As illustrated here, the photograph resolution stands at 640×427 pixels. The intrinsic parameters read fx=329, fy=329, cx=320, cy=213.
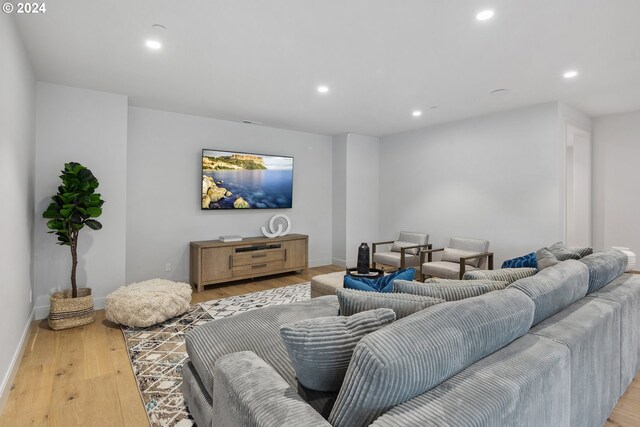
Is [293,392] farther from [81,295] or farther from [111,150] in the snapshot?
[111,150]

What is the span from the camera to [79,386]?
7.38 ft

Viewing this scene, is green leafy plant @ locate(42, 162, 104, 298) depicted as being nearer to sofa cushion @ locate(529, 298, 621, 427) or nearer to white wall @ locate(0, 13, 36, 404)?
white wall @ locate(0, 13, 36, 404)

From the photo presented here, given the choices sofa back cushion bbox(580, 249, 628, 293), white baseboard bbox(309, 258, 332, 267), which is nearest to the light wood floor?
sofa back cushion bbox(580, 249, 628, 293)

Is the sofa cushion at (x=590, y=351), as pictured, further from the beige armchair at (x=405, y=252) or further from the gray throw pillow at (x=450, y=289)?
the beige armchair at (x=405, y=252)

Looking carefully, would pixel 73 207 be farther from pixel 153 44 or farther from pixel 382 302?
pixel 382 302

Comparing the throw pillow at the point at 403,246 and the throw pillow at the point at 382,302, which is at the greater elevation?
the throw pillow at the point at 382,302

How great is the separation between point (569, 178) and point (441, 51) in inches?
163

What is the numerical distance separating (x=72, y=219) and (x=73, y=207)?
0.43 ft

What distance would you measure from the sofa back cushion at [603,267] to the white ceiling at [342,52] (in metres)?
1.66

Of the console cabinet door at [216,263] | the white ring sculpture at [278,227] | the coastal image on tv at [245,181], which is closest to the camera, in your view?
the console cabinet door at [216,263]

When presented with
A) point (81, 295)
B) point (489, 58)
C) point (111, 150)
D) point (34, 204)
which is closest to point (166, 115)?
point (111, 150)

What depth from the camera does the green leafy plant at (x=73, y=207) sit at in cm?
317

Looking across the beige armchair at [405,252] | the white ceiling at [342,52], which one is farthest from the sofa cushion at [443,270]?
the white ceiling at [342,52]

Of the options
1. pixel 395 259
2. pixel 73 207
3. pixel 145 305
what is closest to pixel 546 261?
pixel 395 259
